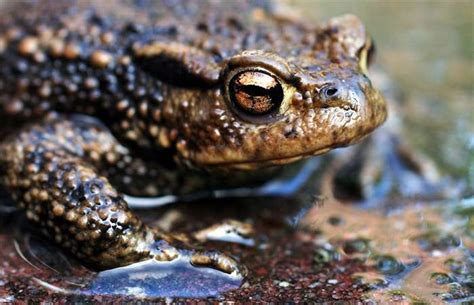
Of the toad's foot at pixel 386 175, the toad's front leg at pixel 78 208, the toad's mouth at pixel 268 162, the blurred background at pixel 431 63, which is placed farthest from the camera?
the blurred background at pixel 431 63

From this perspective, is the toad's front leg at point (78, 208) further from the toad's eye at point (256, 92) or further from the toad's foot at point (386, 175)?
the toad's foot at point (386, 175)

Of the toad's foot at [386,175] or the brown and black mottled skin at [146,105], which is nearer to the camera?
the brown and black mottled skin at [146,105]

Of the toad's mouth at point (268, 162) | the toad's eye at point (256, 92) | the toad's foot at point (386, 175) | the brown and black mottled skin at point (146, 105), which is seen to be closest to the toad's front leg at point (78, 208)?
the brown and black mottled skin at point (146, 105)

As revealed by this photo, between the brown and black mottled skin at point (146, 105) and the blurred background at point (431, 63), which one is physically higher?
the blurred background at point (431, 63)

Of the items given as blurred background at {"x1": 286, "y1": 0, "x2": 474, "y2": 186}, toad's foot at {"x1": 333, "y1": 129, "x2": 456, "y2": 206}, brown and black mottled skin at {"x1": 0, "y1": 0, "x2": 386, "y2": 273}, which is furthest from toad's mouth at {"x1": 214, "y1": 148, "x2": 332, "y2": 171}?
blurred background at {"x1": 286, "y1": 0, "x2": 474, "y2": 186}

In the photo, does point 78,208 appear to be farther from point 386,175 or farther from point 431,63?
point 431,63

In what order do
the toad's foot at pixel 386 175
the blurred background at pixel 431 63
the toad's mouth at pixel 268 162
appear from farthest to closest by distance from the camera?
the blurred background at pixel 431 63
the toad's foot at pixel 386 175
the toad's mouth at pixel 268 162

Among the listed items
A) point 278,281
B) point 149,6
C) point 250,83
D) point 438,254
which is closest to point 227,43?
point 250,83

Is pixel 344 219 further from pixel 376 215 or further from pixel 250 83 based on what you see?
pixel 250 83
